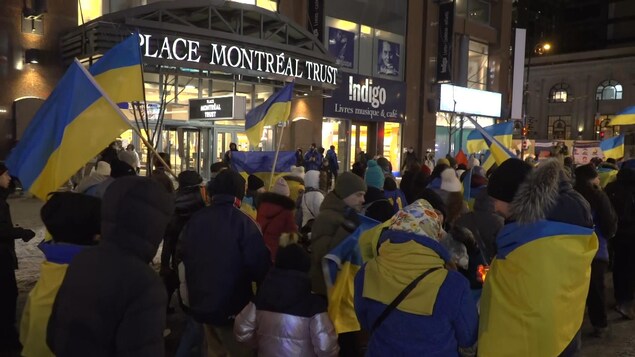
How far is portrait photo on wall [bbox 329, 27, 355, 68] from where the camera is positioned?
2475 cm

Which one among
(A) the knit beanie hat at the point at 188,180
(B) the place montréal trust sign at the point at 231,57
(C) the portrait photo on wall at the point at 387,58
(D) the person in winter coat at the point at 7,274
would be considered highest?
(C) the portrait photo on wall at the point at 387,58

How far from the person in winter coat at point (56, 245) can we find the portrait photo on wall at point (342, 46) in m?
22.5

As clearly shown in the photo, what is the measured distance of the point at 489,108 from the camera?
33.6 metres

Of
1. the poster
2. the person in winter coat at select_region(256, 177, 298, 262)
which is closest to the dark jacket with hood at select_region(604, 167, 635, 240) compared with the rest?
the person in winter coat at select_region(256, 177, 298, 262)

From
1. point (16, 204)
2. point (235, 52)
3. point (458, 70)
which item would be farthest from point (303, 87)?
point (458, 70)

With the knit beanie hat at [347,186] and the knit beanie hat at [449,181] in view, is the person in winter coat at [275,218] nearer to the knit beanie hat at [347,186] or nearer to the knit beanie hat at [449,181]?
the knit beanie hat at [347,186]

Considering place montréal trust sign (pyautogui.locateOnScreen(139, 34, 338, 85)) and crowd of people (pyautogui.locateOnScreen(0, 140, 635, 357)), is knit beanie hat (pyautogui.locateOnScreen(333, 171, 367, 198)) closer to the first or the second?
crowd of people (pyautogui.locateOnScreen(0, 140, 635, 357))

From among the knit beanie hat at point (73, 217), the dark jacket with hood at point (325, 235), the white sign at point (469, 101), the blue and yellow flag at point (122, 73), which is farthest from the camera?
the white sign at point (469, 101)

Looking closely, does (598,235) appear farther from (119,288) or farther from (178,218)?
(119,288)

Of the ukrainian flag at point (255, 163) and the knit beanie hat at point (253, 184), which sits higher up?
the ukrainian flag at point (255, 163)

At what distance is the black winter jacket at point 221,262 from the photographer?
12.1ft

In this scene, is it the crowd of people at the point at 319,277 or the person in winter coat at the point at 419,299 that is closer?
the crowd of people at the point at 319,277

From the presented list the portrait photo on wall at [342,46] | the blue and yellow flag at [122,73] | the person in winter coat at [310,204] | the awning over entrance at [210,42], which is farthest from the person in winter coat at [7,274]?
the portrait photo on wall at [342,46]

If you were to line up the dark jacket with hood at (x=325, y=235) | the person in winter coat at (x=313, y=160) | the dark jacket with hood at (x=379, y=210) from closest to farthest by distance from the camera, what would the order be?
the dark jacket with hood at (x=325, y=235), the dark jacket with hood at (x=379, y=210), the person in winter coat at (x=313, y=160)
